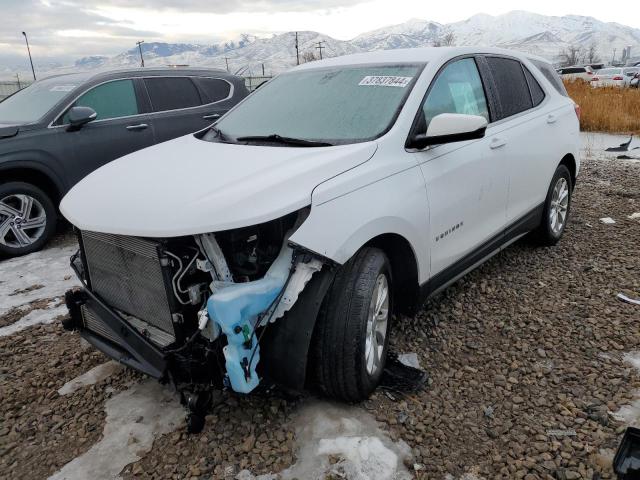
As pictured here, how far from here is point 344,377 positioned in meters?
2.55

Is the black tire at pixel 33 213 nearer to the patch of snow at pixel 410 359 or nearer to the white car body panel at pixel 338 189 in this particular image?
the white car body panel at pixel 338 189

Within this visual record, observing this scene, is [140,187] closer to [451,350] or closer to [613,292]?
[451,350]

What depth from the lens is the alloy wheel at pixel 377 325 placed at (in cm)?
271

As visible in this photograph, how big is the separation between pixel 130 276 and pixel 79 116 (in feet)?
11.8

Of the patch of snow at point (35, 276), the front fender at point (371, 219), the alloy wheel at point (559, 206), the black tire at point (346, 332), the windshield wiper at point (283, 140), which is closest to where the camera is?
the front fender at point (371, 219)

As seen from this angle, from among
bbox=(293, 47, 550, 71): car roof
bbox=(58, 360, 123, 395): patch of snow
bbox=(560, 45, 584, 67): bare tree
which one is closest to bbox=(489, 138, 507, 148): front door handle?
bbox=(293, 47, 550, 71): car roof

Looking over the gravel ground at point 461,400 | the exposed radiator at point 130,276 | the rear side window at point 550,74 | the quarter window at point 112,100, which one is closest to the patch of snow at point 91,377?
the gravel ground at point 461,400

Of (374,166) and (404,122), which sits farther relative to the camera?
(404,122)

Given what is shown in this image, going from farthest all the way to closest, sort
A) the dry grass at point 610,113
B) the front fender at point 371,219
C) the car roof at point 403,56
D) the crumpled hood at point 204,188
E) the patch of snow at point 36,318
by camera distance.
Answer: the dry grass at point 610,113 < the patch of snow at point 36,318 < the car roof at point 403,56 < the front fender at point 371,219 < the crumpled hood at point 204,188

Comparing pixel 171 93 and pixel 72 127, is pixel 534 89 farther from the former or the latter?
pixel 72 127

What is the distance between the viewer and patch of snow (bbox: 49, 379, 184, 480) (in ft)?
7.98

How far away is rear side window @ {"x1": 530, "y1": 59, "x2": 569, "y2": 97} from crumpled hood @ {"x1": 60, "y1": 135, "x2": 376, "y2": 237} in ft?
9.52

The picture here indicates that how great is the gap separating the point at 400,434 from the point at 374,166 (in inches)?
52.7

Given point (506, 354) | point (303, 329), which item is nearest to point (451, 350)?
point (506, 354)
